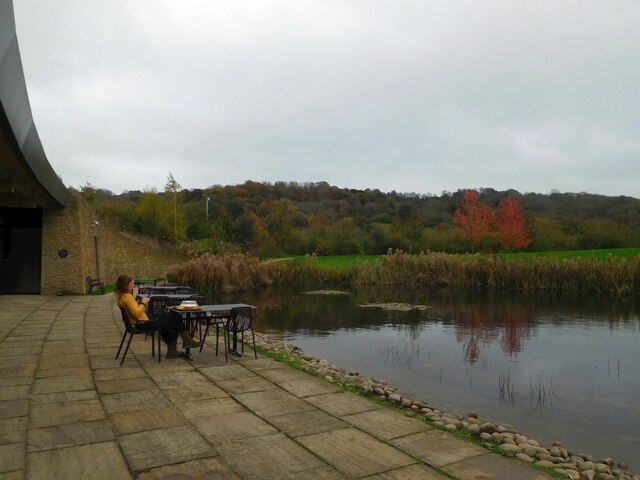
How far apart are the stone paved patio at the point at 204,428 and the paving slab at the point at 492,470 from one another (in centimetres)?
1

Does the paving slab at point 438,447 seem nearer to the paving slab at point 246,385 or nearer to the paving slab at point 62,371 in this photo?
the paving slab at point 246,385

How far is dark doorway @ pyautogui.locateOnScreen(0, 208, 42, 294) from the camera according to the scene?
51.4 feet

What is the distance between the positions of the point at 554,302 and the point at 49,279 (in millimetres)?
16428

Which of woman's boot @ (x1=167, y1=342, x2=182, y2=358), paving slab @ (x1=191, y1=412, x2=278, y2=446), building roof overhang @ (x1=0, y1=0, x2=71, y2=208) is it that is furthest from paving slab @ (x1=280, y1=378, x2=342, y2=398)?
building roof overhang @ (x1=0, y1=0, x2=71, y2=208)

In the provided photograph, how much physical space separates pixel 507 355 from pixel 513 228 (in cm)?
3037

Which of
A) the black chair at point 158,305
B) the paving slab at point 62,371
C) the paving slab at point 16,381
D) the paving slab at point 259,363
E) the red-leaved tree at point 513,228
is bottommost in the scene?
the paving slab at point 259,363

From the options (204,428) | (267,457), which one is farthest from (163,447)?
(267,457)

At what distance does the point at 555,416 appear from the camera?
6016 millimetres

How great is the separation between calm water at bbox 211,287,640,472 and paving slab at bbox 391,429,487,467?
6.12 feet

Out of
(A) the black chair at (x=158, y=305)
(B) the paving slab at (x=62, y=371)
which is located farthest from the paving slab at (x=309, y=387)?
(A) the black chair at (x=158, y=305)

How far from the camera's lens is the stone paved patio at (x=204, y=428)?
3.24 metres

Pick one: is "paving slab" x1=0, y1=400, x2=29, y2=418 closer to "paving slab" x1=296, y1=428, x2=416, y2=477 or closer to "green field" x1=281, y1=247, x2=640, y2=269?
"paving slab" x1=296, y1=428, x2=416, y2=477

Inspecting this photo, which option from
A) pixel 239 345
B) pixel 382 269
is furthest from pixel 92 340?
pixel 382 269

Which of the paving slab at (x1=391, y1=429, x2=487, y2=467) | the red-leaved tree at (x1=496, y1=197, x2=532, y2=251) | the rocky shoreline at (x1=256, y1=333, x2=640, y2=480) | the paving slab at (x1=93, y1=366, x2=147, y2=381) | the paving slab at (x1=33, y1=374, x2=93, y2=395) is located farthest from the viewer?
the red-leaved tree at (x1=496, y1=197, x2=532, y2=251)
